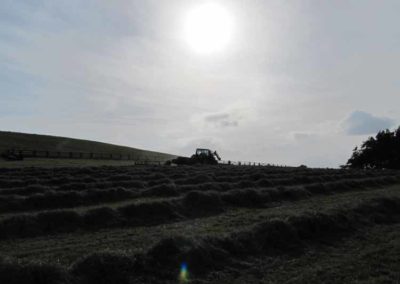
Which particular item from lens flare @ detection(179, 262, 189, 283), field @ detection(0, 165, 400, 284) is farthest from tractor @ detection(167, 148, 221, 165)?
lens flare @ detection(179, 262, 189, 283)

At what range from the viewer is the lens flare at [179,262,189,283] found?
750 centimetres

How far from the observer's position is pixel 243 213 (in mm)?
15852

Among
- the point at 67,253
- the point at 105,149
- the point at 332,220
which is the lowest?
the point at 67,253

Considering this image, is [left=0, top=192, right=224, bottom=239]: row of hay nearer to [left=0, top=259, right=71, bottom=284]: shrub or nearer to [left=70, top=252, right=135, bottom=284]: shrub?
[left=70, top=252, right=135, bottom=284]: shrub

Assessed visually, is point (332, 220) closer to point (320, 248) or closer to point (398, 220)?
point (320, 248)

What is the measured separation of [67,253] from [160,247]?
2441 mm

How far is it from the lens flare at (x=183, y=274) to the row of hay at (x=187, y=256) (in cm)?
4

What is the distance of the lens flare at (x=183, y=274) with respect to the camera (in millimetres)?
7500

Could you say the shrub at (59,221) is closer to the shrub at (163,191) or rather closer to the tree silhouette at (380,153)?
the shrub at (163,191)

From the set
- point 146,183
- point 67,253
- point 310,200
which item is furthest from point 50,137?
point 67,253

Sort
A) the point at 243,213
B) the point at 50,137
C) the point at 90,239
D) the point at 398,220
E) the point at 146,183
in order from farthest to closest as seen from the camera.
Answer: the point at 50,137 < the point at 146,183 < the point at 243,213 < the point at 398,220 < the point at 90,239

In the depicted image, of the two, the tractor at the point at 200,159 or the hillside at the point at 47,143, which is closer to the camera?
the tractor at the point at 200,159

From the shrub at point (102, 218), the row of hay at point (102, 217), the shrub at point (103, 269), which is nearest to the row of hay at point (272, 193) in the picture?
the row of hay at point (102, 217)

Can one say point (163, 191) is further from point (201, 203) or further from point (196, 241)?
point (196, 241)
